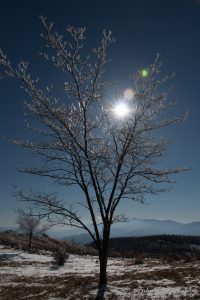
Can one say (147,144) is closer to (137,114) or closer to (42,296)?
(137,114)

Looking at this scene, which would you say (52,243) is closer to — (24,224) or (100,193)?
(24,224)

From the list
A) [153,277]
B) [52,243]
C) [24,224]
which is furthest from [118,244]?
[153,277]

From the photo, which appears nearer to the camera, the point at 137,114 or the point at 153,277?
the point at 137,114

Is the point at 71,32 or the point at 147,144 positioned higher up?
the point at 71,32

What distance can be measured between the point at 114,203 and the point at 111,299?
4.36 metres

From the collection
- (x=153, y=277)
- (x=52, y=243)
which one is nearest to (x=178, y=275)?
(x=153, y=277)

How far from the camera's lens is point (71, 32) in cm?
1673

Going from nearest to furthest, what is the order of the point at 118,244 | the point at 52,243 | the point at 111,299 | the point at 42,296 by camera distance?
the point at 111,299, the point at 42,296, the point at 52,243, the point at 118,244

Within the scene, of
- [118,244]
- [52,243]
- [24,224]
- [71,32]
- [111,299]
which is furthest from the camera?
[118,244]

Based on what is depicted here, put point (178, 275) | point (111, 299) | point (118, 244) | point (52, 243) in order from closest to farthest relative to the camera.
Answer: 1. point (111, 299)
2. point (178, 275)
3. point (52, 243)
4. point (118, 244)

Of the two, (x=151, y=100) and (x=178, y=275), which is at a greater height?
(x=151, y=100)

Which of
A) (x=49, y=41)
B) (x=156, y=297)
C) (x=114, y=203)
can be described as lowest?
(x=156, y=297)

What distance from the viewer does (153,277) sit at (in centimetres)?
2083

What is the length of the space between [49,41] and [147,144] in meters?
7.02
